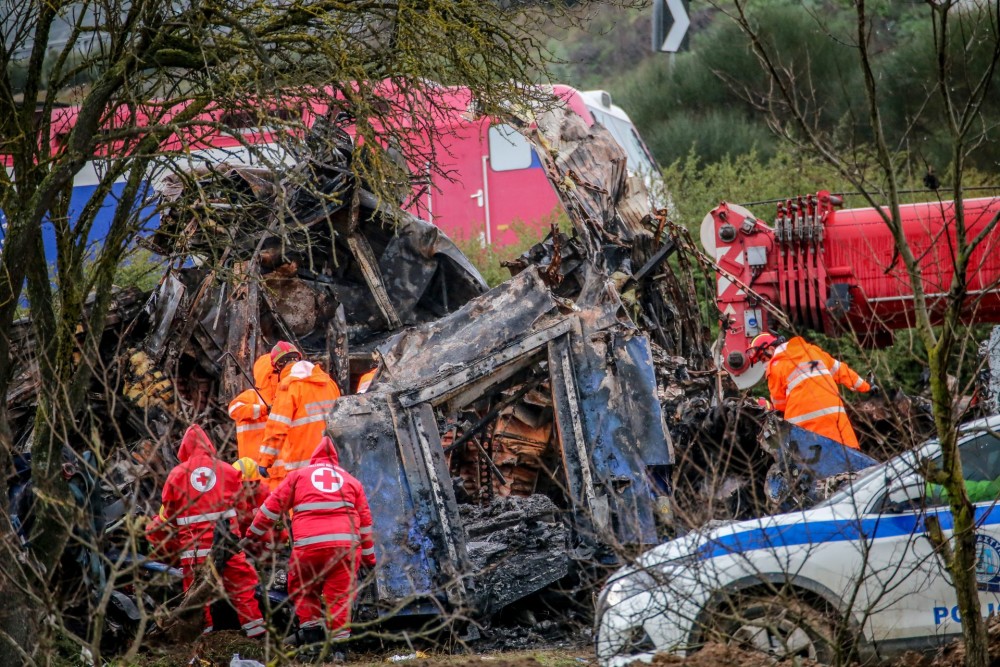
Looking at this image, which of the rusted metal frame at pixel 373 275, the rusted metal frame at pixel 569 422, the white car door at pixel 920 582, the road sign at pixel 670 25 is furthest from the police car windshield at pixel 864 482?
the road sign at pixel 670 25

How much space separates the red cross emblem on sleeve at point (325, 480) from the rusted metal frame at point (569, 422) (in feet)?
4.62

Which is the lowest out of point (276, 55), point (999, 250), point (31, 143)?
point (999, 250)

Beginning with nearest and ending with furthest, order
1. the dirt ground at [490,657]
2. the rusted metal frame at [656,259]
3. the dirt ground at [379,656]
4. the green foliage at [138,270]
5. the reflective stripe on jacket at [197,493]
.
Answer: the dirt ground at [490,657] → the dirt ground at [379,656] → the reflective stripe on jacket at [197,493] → the rusted metal frame at [656,259] → the green foliage at [138,270]

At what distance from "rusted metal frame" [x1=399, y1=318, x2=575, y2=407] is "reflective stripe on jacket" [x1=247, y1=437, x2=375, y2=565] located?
0.74 metres

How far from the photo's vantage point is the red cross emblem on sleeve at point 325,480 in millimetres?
6441

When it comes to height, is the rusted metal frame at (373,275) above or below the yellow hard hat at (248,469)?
above

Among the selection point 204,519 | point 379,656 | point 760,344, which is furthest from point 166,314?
point 760,344

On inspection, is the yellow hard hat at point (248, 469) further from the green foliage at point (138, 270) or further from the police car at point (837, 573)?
the green foliage at point (138, 270)

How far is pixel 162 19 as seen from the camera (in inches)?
241

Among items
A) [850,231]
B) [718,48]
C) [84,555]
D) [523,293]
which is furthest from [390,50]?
[718,48]

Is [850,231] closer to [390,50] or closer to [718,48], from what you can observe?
[390,50]

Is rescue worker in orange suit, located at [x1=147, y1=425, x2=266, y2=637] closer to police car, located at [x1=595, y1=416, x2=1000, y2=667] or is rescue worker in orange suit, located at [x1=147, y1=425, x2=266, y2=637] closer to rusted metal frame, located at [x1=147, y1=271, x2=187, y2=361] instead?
police car, located at [x1=595, y1=416, x2=1000, y2=667]

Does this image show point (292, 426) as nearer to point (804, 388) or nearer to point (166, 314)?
point (166, 314)

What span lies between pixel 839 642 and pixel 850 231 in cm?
622
